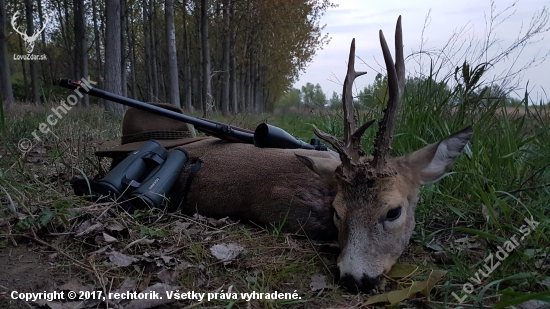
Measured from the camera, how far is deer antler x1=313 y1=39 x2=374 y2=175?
109 inches

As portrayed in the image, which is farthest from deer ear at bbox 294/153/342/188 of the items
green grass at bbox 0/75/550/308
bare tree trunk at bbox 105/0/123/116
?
bare tree trunk at bbox 105/0/123/116

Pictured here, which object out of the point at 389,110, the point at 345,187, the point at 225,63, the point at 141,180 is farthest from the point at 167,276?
the point at 225,63

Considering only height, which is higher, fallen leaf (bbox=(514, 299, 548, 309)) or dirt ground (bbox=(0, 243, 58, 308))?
dirt ground (bbox=(0, 243, 58, 308))

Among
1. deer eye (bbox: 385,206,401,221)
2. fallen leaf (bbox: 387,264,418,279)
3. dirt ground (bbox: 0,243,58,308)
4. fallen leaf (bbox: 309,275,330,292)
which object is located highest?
deer eye (bbox: 385,206,401,221)

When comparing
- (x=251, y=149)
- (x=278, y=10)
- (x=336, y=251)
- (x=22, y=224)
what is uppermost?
(x=278, y=10)

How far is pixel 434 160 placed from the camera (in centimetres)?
307

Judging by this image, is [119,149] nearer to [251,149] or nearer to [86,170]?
[86,170]

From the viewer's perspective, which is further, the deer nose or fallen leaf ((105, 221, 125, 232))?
fallen leaf ((105, 221, 125, 232))

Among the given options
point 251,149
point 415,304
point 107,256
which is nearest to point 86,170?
point 251,149

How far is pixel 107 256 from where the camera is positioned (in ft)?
8.68

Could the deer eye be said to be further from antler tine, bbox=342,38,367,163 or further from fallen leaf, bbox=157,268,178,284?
fallen leaf, bbox=157,268,178,284

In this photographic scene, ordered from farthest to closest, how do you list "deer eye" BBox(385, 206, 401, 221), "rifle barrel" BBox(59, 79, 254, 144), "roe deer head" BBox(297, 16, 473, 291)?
"rifle barrel" BBox(59, 79, 254, 144), "deer eye" BBox(385, 206, 401, 221), "roe deer head" BBox(297, 16, 473, 291)

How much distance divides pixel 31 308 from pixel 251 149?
7.33 ft

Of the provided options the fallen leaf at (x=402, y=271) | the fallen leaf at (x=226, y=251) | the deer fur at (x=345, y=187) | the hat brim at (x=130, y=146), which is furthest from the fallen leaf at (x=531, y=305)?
the hat brim at (x=130, y=146)
